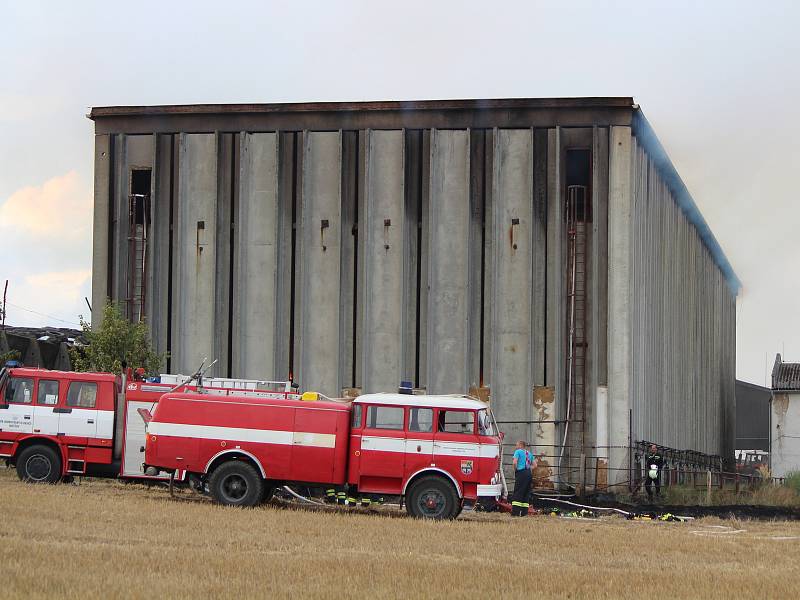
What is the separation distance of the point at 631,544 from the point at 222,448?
27.8 ft

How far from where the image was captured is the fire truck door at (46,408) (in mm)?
26906

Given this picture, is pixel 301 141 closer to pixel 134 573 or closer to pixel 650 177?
pixel 650 177

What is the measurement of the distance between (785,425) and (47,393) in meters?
40.5

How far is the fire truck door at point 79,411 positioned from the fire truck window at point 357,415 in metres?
6.11

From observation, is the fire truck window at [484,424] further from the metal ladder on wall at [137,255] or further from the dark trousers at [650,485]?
the metal ladder on wall at [137,255]

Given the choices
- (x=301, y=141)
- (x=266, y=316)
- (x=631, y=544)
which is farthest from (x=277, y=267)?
(x=631, y=544)

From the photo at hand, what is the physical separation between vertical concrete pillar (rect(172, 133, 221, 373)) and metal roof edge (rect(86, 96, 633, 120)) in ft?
3.32

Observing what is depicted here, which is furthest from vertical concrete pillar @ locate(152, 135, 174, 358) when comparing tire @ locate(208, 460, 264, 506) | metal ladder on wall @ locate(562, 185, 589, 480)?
tire @ locate(208, 460, 264, 506)

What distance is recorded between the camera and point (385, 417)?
971 inches

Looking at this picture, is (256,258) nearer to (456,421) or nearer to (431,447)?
(456,421)

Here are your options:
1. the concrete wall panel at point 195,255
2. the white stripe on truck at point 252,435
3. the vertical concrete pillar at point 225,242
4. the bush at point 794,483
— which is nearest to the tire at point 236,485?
the white stripe on truck at point 252,435

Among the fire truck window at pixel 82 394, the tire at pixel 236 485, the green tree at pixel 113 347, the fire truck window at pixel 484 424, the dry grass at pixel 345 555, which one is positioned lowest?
the dry grass at pixel 345 555

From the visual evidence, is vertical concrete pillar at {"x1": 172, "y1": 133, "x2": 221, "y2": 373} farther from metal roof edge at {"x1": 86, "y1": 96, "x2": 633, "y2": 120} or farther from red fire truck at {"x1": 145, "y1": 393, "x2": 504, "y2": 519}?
red fire truck at {"x1": 145, "y1": 393, "x2": 504, "y2": 519}

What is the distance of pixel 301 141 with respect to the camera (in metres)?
40.0
